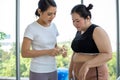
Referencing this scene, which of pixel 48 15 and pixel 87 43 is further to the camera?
pixel 48 15

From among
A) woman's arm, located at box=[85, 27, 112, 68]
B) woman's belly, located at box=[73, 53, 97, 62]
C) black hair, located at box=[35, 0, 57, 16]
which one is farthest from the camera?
black hair, located at box=[35, 0, 57, 16]

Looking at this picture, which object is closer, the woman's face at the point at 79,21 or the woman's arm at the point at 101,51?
the woman's arm at the point at 101,51

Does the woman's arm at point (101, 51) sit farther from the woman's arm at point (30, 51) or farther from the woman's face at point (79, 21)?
the woman's arm at point (30, 51)

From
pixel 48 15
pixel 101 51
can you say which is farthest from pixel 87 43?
pixel 48 15

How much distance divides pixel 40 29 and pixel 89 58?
1.44 feet

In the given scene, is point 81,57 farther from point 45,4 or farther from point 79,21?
point 45,4

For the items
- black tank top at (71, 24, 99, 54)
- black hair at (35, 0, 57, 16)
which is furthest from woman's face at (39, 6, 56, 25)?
black tank top at (71, 24, 99, 54)

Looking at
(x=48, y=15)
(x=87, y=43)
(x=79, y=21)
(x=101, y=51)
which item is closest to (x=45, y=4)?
(x=48, y=15)

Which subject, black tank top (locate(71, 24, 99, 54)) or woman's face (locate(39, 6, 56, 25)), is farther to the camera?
woman's face (locate(39, 6, 56, 25))

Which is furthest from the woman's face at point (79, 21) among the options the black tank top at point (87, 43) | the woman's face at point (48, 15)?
the woman's face at point (48, 15)

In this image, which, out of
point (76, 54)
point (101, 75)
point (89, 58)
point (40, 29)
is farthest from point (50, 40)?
point (101, 75)

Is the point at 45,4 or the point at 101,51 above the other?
the point at 45,4

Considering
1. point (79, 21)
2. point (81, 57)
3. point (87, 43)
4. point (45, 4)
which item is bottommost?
point (81, 57)

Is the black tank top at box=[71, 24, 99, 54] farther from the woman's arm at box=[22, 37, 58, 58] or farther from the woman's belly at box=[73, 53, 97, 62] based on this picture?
the woman's arm at box=[22, 37, 58, 58]
